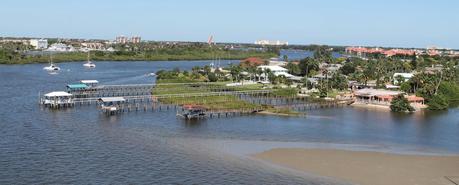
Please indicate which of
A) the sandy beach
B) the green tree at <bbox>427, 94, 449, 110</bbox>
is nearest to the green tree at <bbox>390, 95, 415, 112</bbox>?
the green tree at <bbox>427, 94, 449, 110</bbox>

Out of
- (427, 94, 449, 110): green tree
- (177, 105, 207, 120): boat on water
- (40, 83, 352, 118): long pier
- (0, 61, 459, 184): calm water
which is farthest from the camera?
(427, 94, 449, 110): green tree

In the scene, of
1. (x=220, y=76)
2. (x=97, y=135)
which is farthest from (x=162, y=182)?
(x=220, y=76)

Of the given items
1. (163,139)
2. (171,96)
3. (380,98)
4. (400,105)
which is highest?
(171,96)

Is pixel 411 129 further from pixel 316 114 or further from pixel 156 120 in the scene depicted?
pixel 156 120

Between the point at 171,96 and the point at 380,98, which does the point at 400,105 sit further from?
the point at 171,96

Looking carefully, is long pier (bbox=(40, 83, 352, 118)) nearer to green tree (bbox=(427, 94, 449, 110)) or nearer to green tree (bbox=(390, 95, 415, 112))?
green tree (bbox=(390, 95, 415, 112))

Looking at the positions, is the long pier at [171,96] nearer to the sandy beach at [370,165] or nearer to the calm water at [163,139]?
the calm water at [163,139]

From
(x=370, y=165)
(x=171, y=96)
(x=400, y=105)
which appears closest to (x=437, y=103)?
(x=400, y=105)
